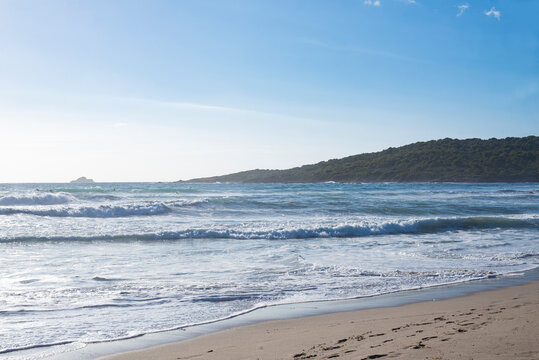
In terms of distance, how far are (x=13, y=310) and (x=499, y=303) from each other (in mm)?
6509

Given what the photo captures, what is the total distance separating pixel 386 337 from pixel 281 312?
1842 mm

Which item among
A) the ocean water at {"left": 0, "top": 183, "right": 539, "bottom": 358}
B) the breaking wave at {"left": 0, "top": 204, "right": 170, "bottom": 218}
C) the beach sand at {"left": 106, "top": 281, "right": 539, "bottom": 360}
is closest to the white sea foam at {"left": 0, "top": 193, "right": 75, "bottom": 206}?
the breaking wave at {"left": 0, "top": 204, "right": 170, "bottom": 218}

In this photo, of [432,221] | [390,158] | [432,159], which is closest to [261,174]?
[390,158]

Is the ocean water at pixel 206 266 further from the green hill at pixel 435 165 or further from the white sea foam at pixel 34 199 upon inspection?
the green hill at pixel 435 165

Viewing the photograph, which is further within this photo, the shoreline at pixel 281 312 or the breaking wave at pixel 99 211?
the breaking wave at pixel 99 211

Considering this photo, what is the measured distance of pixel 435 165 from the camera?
8112 centimetres

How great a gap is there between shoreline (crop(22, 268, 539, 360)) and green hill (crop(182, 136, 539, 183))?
233 ft

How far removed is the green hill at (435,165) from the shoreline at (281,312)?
7100 cm

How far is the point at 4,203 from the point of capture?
2772 centimetres

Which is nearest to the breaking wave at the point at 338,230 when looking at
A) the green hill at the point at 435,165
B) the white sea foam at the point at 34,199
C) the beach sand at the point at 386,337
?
the beach sand at the point at 386,337

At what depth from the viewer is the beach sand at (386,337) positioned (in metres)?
3.53

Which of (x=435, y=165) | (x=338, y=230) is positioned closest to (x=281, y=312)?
(x=338, y=230)

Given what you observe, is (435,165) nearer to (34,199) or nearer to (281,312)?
(34,199)

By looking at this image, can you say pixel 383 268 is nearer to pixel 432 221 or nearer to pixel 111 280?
pixel 111 280
